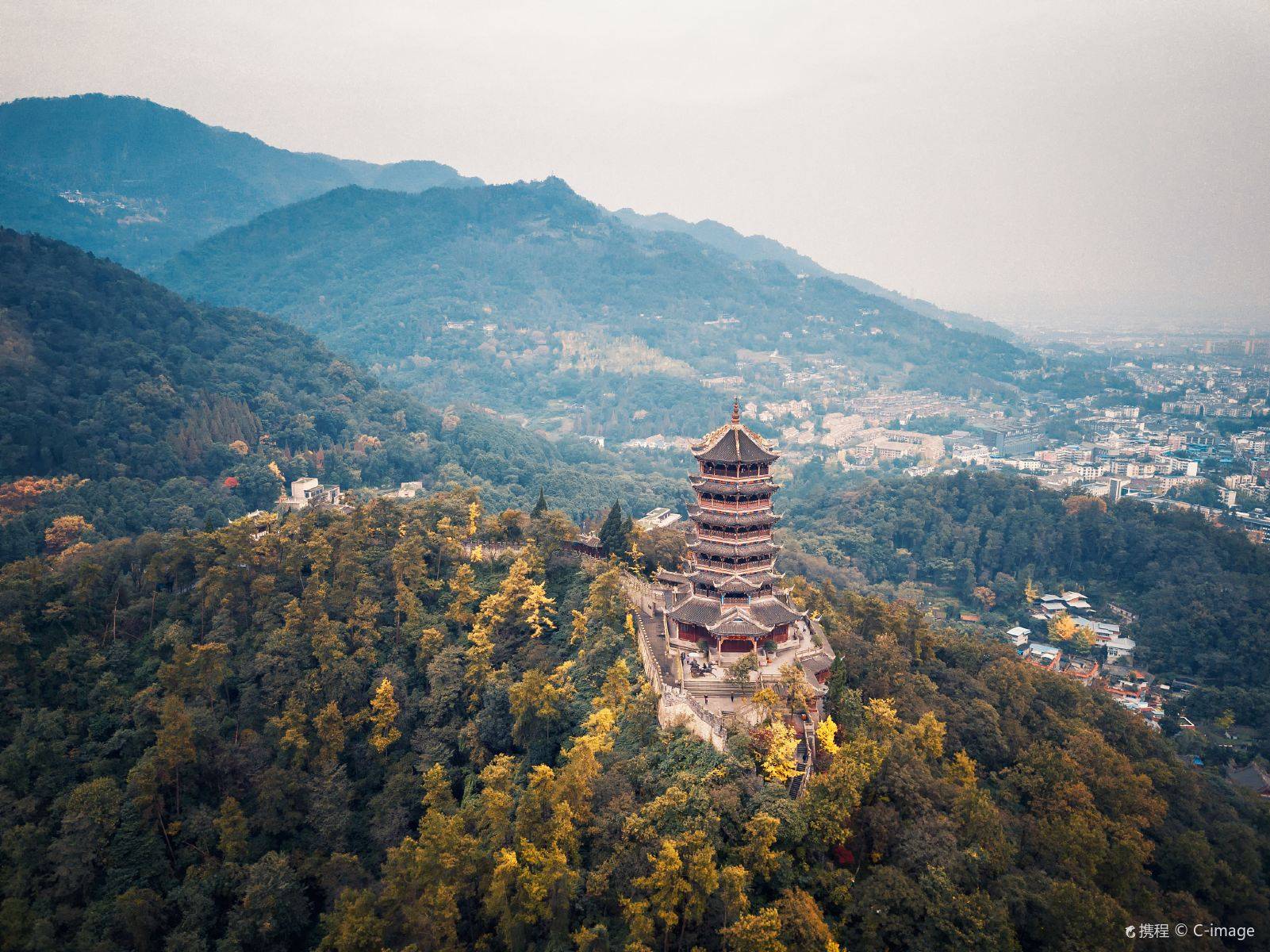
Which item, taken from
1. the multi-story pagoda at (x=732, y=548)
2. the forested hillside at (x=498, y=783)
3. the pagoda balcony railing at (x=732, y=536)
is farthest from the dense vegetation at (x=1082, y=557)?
the pagoda balcony railing at (x=732, y=536)

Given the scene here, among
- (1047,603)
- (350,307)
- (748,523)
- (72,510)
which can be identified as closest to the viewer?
(748,523)

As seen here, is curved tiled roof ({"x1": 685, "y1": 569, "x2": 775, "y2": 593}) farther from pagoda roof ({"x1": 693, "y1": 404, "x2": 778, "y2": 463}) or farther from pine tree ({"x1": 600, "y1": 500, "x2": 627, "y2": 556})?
pine tree ({"x1": 600, "y1": 500, "x2": 627, "y2": 556})

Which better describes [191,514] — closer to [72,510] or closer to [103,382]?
[72,510]

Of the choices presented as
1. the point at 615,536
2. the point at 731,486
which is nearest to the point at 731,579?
the point at 731,486

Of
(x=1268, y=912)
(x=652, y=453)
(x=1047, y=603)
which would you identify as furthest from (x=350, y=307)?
(x=1268, y=912)

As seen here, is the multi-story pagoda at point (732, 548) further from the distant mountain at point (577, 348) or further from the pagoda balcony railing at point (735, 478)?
the distant mountain at point (577, 348)

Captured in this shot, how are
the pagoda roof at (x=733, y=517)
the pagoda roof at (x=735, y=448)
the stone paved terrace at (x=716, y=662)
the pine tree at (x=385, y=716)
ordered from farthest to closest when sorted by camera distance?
the pine tree at (x=385, y=716)
the pagoda roof at (x=733, y=517)
the pagoda roof at (x=735, y=448)
the stone paved terrace at (x=716, y=662)
